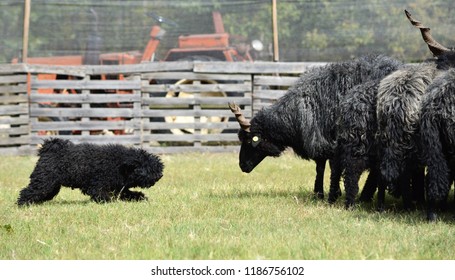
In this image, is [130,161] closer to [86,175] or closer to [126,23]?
[86,175]

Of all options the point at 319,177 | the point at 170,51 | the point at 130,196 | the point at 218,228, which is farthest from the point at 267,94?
the point at 218,228

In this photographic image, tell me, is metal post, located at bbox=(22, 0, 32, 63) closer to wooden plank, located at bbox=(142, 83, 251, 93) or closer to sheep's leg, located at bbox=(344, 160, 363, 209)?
wooden plank, located at bbox=(142, 83, 251, 93)

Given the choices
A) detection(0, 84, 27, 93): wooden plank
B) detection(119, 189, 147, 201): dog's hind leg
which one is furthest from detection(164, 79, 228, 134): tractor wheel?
detection(119, 189, 147, 201): dog's hind leg

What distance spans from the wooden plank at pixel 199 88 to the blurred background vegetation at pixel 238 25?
88 centimetres

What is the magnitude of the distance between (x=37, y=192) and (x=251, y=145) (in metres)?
3.00

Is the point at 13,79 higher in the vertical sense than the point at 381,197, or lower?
higher

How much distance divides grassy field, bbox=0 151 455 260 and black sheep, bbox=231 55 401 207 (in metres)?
0.61

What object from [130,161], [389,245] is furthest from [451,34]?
[389,245]

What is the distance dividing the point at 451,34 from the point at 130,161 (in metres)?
9.24

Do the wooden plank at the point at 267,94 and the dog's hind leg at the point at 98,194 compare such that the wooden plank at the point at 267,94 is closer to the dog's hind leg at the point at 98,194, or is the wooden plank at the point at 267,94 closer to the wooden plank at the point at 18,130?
the wooden plank at the point at 18,130

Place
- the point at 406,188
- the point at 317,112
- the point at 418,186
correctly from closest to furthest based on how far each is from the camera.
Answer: the point at 406,188, the point at 418,186, the point at 317,112

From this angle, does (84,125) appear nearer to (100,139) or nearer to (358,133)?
(100,139)

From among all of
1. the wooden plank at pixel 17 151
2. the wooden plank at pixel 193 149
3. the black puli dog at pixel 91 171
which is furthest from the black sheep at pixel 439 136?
the wooden plank at pixel 17 151

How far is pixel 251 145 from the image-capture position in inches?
424
